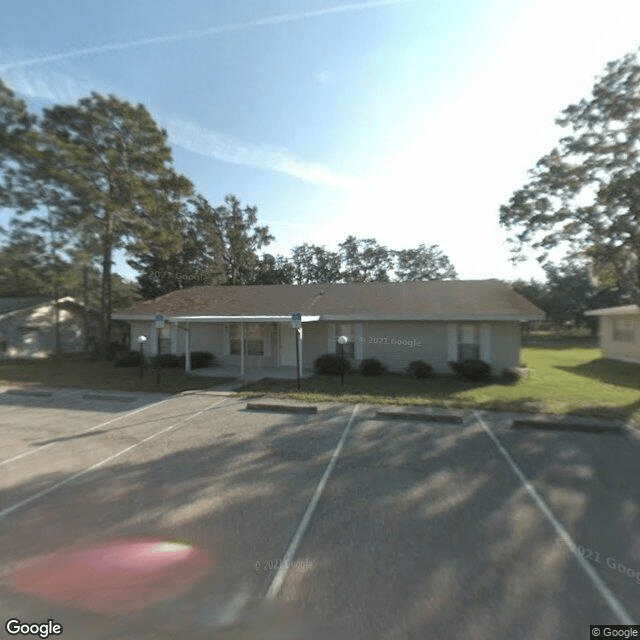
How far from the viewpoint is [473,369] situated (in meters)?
15.0

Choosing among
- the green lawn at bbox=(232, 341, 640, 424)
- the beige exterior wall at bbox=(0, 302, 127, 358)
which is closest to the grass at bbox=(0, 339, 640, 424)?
the green lawn at bbox=(232, 341, 640, 424)

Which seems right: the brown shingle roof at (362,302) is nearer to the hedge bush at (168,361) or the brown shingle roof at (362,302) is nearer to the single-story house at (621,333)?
the hedge bush at (168,361)

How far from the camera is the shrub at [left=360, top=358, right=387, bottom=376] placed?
16.5 m

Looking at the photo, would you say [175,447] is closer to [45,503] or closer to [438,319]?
[45,503]

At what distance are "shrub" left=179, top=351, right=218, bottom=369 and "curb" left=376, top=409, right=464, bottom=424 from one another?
36.8ft

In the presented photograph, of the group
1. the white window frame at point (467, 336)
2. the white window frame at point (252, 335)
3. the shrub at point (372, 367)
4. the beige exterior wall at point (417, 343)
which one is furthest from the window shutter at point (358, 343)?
the white window frame at point (252, 335)

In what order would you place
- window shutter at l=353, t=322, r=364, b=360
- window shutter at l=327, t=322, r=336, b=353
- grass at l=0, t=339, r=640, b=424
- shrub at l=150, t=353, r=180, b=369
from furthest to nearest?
shrub at l=150, t=353, r=180, b=369 → window shutter at l=327, t=322, r=336, b=353 → window shutter at l=353, t=322, r=364, b=360 → grass at l=0, t=339, r=640, b=424

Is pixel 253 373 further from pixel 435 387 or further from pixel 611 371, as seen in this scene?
pixel 611 371

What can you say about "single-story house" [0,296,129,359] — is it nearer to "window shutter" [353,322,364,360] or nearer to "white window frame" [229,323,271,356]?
"white window frame" [229,323,271,356]

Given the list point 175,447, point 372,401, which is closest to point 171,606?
point 175,447

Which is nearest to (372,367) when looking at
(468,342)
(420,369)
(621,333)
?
(420,369)

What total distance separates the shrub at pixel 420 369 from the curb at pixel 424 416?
6.20 m

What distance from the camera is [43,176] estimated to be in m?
21.7

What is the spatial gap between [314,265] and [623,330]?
32.7 meters
